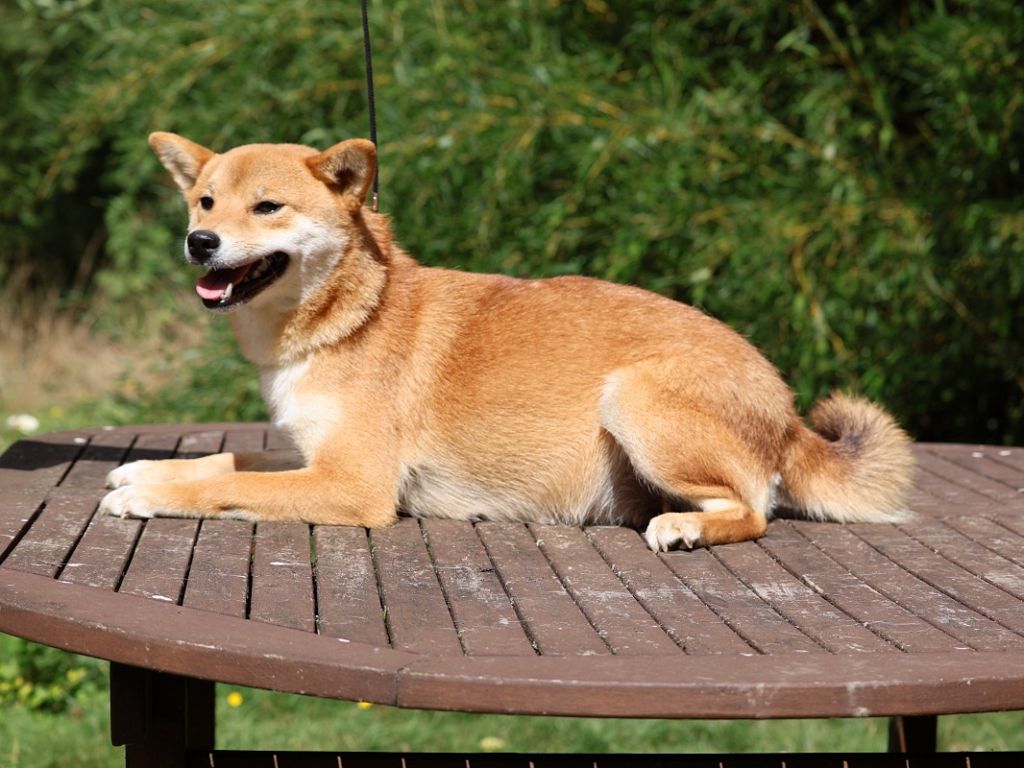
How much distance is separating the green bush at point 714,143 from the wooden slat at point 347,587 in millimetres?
2424

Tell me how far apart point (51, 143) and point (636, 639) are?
20.4 feet

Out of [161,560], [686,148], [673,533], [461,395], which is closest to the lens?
[161,560]

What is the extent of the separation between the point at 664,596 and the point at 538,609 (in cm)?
29

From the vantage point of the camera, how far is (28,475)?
140 inches

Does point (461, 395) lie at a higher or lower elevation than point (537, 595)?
higher

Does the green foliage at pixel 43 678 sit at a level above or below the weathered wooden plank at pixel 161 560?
below

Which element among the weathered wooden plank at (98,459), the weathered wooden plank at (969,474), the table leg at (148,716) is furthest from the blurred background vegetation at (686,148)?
the table leg at (148,716)

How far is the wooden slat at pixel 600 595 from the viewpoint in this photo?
2318mm

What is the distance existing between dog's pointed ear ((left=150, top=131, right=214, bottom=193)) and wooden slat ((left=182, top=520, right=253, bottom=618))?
1.01 meters

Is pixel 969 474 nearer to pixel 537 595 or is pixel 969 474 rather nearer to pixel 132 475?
pixel 537 595

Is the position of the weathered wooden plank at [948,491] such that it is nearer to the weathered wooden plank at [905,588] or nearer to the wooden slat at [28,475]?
the weathered wooden plank at [905,588]

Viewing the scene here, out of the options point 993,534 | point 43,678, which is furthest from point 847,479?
point 43,678

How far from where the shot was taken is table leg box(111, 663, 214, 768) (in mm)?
2367

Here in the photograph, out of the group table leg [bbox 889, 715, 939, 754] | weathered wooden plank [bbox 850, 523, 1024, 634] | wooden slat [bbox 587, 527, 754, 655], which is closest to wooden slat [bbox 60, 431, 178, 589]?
wooden slat [bbox 587, 527, 754, 655]
